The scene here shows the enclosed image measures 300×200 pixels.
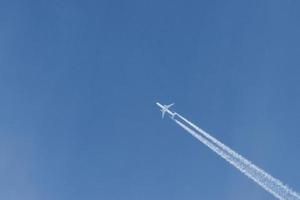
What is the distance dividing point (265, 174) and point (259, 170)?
3.89m

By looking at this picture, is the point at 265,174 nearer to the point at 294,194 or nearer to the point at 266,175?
the point at 266,175

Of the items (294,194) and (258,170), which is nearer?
(294,194)

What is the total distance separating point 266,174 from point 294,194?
1213 cm

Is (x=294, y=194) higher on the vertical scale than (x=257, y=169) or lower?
lower

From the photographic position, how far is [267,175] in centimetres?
18875

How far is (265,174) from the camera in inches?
7490

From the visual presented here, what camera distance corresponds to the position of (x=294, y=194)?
597ft

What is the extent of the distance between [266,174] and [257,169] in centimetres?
607

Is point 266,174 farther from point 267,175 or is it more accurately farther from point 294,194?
point 294,194

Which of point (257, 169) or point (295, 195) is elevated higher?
point (257, 169)

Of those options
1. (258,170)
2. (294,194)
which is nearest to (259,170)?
(258,170)

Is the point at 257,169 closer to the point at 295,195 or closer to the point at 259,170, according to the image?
the point at 259,170

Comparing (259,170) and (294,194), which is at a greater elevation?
(259,170)

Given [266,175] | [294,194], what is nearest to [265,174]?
[266,175]
